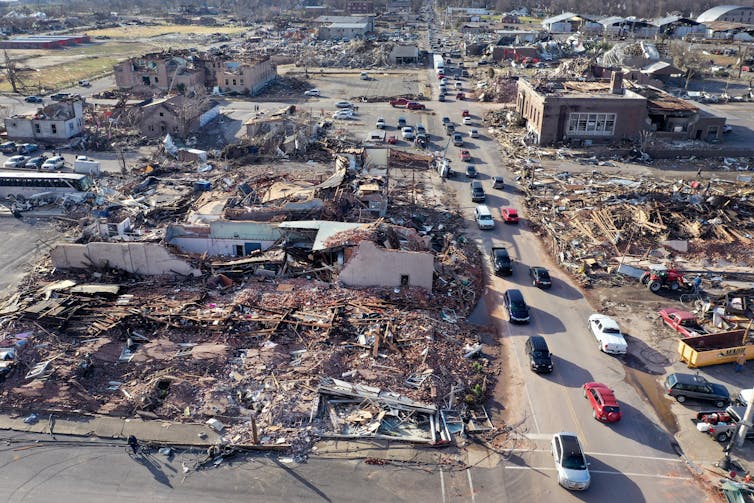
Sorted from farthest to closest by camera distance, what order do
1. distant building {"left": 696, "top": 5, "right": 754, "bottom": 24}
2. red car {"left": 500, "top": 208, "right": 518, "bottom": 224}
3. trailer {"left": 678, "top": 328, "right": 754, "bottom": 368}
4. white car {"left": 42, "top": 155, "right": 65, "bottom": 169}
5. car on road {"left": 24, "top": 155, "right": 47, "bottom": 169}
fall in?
distant building {"left": 696, "top": 5, "right": 754, "bottom": 24}
car on road {"left": 24, "top": 155, "right": 47, "bottom": 169}
white car {"left": 42, "top": 155, "right": 65, "bottom": 169}
red car {"left": 500, "top": 208, "right": 518, "bottom": 224}
trailer {"left": 678, "top": 328, "right": 754, "bottom": 368}

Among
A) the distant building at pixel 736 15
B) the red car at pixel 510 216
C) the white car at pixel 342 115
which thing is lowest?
the red car at pixel 510 216

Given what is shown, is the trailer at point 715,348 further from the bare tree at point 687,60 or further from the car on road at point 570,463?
the bare tree at point 687,60

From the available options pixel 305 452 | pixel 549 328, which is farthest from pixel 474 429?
pixel 549 328

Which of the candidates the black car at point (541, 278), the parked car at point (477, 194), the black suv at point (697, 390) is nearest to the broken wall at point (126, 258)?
the black car at point (541, 278)

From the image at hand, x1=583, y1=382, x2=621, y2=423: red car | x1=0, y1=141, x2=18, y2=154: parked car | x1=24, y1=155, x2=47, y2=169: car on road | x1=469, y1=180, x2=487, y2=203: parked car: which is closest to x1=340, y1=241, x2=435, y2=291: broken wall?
x1=583, y1=382, x2=621, y2=423: red car

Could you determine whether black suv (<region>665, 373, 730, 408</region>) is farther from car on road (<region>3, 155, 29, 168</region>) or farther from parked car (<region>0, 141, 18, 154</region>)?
parked car (<region>0, 141, 18, 154</region>)

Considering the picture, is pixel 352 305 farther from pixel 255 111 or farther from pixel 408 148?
pixel 255 111

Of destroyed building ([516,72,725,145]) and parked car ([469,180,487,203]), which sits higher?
destroyed building ([516,72,725,145])
